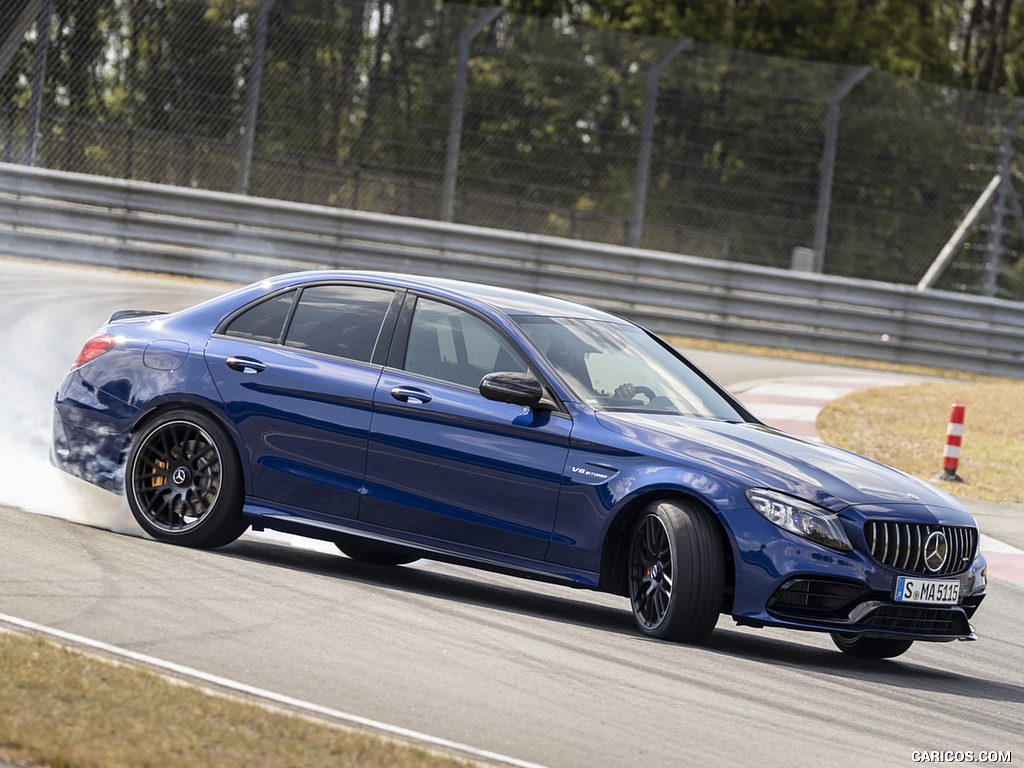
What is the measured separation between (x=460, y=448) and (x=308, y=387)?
89 cm

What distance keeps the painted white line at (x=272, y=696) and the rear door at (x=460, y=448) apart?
2.00m

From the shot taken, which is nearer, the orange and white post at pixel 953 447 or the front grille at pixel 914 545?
the front grille at pixel 914 545

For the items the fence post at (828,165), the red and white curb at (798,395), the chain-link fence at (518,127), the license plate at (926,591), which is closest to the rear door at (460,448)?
the license plate at (926,591)

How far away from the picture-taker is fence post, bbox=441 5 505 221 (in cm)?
1948

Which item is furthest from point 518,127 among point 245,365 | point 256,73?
point 245,365

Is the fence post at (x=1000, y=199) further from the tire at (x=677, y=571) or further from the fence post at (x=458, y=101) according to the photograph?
the tire at (x=677, y=571)

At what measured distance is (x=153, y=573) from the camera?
666 centimetres

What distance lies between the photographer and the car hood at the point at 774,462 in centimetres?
644

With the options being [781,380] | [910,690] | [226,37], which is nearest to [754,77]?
[781,380]

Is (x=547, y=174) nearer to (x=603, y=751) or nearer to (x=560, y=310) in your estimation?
(x=560, y=310)

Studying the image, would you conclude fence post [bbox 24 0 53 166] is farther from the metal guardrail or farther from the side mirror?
the side mirror

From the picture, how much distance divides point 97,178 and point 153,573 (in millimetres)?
13891

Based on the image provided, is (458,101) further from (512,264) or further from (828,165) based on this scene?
(828,165)

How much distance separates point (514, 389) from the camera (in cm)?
680
